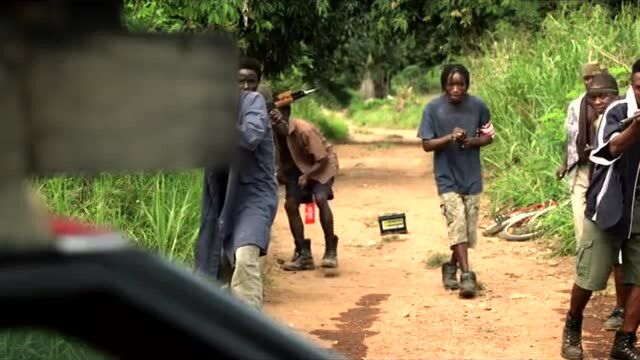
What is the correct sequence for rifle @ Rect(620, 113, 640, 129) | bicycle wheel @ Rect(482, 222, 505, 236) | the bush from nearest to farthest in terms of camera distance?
rifle @ Rect(620, 113, 640, 129)
bicycle wheel @ Rect(482, 222, 505, 236)
the bush

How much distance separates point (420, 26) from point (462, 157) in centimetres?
1227

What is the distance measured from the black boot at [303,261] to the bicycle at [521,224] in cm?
227

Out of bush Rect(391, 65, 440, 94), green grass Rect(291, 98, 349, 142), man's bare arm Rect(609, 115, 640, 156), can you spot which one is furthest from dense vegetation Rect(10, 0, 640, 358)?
bush Rect(391, 65, 440, 94)

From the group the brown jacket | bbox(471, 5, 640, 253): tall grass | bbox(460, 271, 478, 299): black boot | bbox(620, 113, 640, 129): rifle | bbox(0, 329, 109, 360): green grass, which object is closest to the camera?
bbox(0, 329, 109, 360): green grass

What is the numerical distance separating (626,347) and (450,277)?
2369 millimetres

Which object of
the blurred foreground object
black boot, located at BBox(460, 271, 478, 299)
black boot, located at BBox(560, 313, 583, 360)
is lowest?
black boot, located at BBox(460, 271, 478, 299)

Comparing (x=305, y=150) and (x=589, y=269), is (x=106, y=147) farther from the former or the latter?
(x=305, y=150)

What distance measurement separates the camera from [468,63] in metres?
17.3

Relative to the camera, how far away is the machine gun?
1230 millimetres

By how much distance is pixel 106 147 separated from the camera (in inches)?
50.7

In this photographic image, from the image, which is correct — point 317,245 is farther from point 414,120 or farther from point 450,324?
point 414,120

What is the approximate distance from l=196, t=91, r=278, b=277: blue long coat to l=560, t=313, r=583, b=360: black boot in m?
1.90

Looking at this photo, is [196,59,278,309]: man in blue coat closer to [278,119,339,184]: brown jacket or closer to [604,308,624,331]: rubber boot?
[604,308,624,331]: rubber boot

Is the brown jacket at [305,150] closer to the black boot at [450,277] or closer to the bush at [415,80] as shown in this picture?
the black boot at [450,277]
